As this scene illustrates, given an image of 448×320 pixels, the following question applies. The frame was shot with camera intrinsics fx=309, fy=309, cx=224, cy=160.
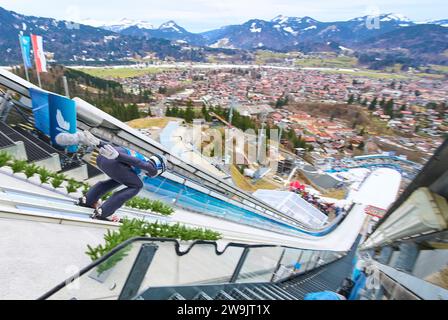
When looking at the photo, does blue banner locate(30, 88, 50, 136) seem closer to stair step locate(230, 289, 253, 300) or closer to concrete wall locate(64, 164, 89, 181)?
concrete wall locate(64, 164, 89, 181)

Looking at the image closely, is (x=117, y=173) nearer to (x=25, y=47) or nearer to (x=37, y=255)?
(x=37, y=255)

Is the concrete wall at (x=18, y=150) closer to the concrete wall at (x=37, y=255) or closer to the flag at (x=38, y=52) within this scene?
the concrete wall at (x=37, y=255)

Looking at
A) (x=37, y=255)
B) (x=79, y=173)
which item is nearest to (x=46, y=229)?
(x=37, y=255)

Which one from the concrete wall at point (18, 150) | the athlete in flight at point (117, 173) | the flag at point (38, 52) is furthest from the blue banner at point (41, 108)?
the flag at point (38, 52)

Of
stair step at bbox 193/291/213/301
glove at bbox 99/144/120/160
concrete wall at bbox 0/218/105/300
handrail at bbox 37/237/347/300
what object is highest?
glove at bbox 99/144/120/160

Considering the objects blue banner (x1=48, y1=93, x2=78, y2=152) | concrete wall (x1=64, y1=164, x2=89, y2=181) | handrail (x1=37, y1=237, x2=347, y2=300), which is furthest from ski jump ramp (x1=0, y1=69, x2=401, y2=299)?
concrete wall (x1=64, y1=164, x2=89, y2=181)
